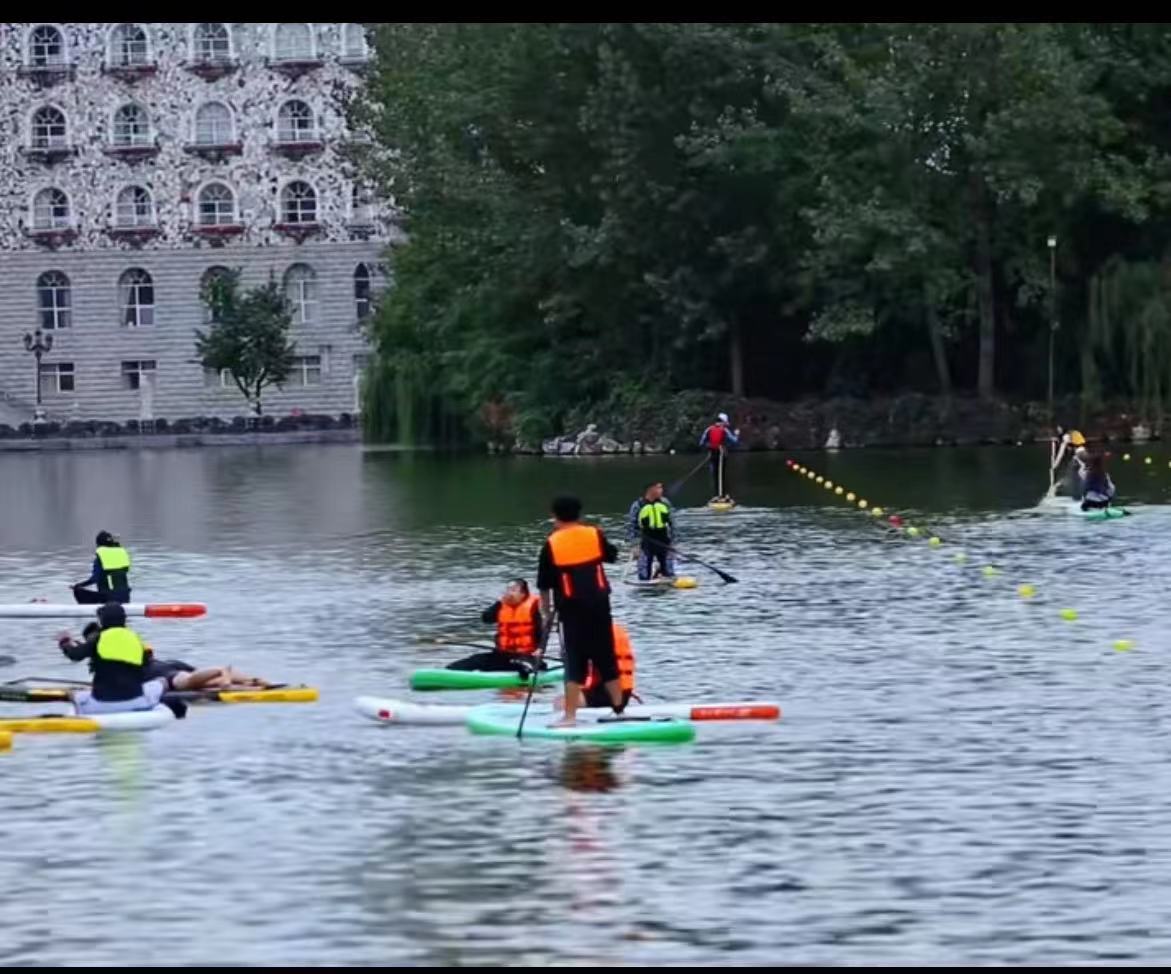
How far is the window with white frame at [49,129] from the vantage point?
393ft

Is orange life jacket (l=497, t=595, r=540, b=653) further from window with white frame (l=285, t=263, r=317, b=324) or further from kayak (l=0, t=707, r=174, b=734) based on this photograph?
window with white frame (l=285, t=263, r=317, b=324)

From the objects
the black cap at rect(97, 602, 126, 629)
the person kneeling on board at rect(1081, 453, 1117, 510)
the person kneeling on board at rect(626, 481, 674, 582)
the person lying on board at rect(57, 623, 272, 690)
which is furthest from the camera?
the person kneeling on board at rect(1081, 453, 1117, 510)

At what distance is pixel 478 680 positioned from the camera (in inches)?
1075

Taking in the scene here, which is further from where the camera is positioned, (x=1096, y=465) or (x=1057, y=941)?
(x=1096, y=465)

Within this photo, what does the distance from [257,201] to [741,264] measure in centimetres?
4460

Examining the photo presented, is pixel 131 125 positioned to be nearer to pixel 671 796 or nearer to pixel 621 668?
pixel 621 668

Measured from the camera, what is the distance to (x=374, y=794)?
21125 mm

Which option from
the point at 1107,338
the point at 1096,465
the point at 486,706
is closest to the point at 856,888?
the point at 486,706

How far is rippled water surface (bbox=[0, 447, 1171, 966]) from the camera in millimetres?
16375

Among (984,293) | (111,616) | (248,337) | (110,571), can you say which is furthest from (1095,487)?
(248,337)

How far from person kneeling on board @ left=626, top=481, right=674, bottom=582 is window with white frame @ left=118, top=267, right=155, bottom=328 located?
85.8 m

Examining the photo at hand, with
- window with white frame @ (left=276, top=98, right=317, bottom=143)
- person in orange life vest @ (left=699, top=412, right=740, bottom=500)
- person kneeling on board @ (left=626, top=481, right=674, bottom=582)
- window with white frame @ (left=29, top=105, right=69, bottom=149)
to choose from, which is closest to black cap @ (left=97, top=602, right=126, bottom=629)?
person kneeling on board @ (left=626, top=481, right=674, bottom=582)

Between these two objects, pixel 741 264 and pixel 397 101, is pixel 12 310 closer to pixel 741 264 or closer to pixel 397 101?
pixel 397 101

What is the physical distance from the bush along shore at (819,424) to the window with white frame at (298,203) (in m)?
40.5
